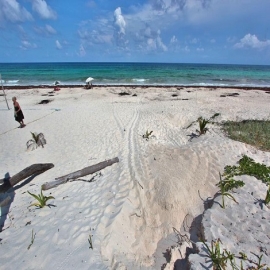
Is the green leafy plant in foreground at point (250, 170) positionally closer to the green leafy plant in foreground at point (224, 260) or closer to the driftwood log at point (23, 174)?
the green leafy plant in foreground at point (224, 260)

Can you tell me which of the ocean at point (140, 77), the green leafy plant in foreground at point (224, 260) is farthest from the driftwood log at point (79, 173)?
the ocean at point (140, 77)

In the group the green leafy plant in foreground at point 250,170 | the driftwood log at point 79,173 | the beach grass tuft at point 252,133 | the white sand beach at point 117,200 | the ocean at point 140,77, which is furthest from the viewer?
the ocean at point 140,77

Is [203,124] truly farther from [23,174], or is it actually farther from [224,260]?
[23,174]

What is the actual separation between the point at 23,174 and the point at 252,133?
8615mm

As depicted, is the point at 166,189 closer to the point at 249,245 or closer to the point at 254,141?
the point at 249,245

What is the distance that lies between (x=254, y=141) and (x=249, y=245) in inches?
212

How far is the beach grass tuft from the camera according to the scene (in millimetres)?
8008

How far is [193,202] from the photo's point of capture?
5.27m

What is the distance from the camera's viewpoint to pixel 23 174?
604 centimetres

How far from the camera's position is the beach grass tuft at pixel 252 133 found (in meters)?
8.01

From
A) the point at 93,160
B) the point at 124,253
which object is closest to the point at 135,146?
the point at 93,160

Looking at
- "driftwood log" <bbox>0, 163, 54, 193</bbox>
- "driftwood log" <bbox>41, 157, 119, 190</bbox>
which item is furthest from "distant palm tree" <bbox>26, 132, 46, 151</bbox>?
"driftwood log" <bbox>41, 157, 119, 190</bbox>

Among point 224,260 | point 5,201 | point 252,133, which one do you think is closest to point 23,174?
point 5,201

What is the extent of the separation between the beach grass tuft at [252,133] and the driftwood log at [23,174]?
7.11 meters
